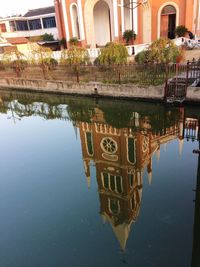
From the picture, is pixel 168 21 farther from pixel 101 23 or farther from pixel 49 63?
pixel 49 63

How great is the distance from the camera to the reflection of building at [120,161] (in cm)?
723

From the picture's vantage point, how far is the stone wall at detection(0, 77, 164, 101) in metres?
15.2

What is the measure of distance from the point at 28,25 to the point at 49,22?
528 cm

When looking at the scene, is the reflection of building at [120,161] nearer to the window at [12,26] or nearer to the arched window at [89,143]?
the arched window at [89,143]

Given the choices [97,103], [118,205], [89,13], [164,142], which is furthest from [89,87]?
[89,13]

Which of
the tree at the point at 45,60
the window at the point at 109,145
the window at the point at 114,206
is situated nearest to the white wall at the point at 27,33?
the tree at the point at 45,60

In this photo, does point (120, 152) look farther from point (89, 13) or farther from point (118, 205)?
point (89, 13)

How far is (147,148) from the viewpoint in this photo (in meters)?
10.6

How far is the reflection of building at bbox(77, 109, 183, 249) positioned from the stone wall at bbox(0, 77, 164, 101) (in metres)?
2.04

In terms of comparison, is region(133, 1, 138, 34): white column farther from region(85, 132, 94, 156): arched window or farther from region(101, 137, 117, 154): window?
region(101, 137, 117, 154): window

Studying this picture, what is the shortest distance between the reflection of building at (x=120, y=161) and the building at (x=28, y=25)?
115 feet

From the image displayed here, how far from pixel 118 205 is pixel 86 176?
1.75 m

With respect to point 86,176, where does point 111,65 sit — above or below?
above

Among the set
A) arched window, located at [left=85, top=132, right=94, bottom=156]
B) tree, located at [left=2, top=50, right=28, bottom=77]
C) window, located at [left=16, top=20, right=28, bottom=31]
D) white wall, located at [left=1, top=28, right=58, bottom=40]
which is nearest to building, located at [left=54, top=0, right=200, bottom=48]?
tree, located at [left=2, top=50, right=28, bottom=77]
